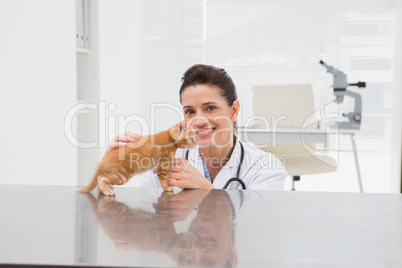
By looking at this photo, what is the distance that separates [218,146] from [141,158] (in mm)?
903

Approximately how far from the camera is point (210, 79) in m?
1.81

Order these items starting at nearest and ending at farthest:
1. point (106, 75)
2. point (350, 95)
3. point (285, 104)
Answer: point (106, 75) → point (350, 95) → point (285, 104)

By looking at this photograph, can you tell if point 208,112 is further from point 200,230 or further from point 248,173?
point 200,230

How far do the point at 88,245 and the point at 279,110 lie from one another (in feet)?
13.8

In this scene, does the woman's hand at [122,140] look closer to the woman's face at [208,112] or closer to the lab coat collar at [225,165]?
the woman's face at [208,112]

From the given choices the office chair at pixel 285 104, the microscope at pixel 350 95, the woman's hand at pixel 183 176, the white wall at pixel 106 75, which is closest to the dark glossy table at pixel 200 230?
the woman's hand at pixel 183 176

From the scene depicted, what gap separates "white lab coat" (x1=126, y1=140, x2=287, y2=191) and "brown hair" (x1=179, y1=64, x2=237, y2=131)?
0.22 m

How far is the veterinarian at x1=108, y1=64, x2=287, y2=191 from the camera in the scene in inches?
64.6

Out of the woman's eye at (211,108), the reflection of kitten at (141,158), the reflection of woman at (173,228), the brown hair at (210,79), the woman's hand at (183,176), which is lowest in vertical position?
the woman's hand at (183,176)

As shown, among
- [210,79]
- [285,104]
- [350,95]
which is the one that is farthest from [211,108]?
[285,104]

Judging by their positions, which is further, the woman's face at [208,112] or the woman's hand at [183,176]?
the woman's face at [208,112]

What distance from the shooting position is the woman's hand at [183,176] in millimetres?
1043

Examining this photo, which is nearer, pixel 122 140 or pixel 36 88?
pixel 122 140

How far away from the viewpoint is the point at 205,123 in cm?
166
